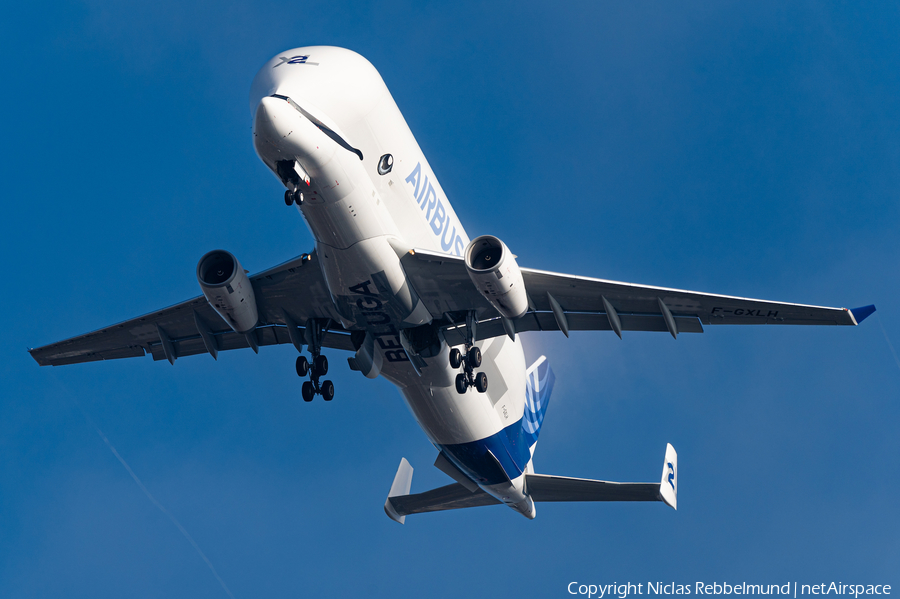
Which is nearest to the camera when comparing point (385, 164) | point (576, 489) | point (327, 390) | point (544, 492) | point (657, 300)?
point (385, 164)

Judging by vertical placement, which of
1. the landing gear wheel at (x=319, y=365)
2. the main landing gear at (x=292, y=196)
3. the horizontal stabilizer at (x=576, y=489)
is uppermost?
the main landing gear at (x=292, y=196)

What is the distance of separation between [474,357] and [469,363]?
27 cm

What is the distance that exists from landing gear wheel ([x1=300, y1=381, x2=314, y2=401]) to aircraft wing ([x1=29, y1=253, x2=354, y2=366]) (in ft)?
6.12

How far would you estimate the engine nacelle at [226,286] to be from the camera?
26219 mm

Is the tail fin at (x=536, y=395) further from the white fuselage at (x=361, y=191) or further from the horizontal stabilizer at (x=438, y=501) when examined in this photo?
the white fuselage at (x=361, y=191)

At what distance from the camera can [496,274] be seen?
23.6m

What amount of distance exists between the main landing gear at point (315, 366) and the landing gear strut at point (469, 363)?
14.5 feet

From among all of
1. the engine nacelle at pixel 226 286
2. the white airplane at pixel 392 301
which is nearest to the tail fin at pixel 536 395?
the white airplane at pixel 392 301

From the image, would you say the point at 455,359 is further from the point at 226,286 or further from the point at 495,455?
the point at 226,286

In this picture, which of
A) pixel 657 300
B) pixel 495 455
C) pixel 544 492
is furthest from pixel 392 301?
pixel 544 492

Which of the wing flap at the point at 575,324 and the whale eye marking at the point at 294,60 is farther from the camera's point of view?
the wing flap at the point at 575,324

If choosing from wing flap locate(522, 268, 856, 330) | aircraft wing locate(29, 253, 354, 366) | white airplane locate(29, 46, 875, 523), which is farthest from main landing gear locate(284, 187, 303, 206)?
Answer: wing flap locate(522, 268, 856, 330)

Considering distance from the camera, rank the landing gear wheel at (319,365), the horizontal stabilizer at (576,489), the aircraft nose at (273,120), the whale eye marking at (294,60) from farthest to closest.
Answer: the horizontal stabilizer at (576,489) < the landing gear wheel at (319,365) < the whale eye marking at (294,60) < the aircraft nose at (273,120)

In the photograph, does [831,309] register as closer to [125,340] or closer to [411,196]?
[411,196]
